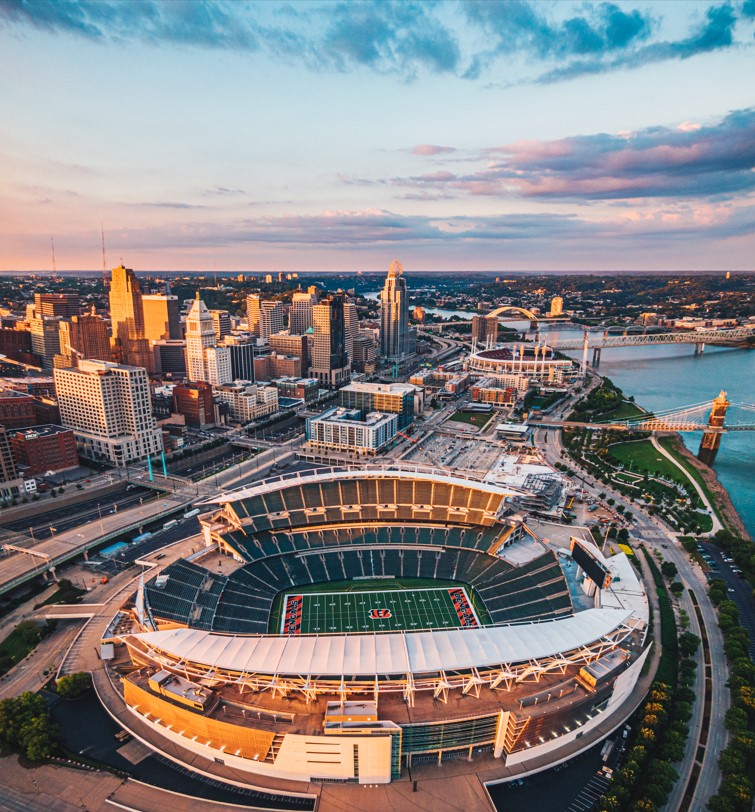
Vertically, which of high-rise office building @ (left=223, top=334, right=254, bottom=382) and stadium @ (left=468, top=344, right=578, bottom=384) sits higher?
high-rise office building @ (left=223, top=334, right=254, bottom=382)

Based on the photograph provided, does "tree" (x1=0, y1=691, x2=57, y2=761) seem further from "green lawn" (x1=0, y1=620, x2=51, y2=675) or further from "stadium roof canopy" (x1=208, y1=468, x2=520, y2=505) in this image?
"stadium roof canopy" (x1=208, y1=468, x2=520, y2=505)

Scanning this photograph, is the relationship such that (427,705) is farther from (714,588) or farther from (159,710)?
(714,588)

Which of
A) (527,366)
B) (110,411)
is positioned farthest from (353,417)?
(527,366)

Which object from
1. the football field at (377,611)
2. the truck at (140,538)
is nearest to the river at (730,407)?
the football field at (377,611)

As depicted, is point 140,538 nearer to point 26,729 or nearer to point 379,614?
point 26,729

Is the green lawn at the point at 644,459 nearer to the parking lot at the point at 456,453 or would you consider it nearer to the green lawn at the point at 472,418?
the parking lot at the point at 456,453

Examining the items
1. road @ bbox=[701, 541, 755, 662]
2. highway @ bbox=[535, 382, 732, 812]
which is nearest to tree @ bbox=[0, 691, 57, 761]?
highway @ bbox=[535, 382, 732, 812]
